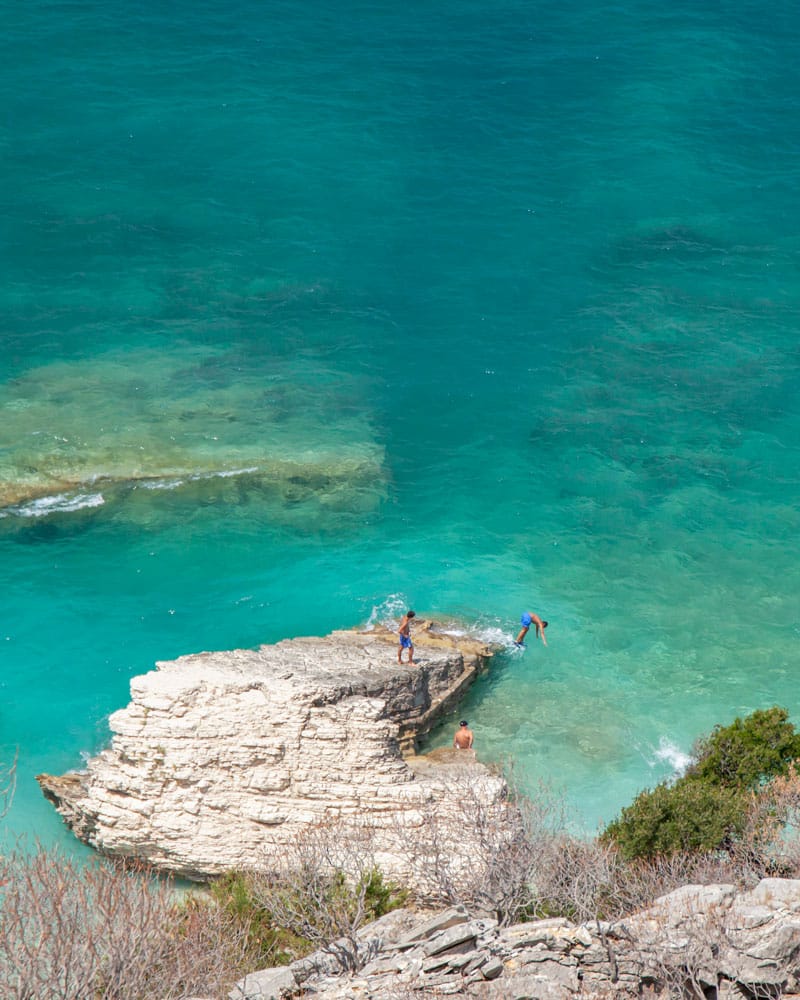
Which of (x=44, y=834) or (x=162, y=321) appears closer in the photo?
(x=44, y=834)

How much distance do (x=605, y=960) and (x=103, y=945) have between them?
8.75 metres

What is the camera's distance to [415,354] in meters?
47.8

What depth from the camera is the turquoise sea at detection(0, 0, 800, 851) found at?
35188 millimetres

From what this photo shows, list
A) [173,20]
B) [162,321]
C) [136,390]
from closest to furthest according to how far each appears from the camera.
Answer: [136,390]
[162,321]
[173,20]

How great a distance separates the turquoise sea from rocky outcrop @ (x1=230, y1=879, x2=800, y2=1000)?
9.22m

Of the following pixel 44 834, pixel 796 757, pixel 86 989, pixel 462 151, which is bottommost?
pixel 44 834

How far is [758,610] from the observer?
36.8 metres

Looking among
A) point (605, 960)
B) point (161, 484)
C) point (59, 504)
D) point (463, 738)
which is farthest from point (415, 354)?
point (605, 960)

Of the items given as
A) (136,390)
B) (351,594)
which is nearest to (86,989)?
(351,594)

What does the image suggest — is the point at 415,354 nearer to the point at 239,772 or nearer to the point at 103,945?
the point at 239,772

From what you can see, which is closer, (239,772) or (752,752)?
(239,772)

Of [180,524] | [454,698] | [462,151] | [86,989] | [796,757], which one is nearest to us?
[86,989]

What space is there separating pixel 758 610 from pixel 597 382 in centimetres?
1305

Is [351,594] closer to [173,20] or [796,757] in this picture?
[796,757]
